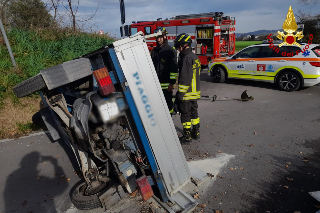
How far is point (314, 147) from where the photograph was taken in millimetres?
4281

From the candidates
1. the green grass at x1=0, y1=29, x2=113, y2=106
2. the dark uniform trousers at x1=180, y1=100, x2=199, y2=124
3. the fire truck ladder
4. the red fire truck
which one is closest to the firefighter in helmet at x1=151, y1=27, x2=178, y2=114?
the dark uniform trousers at x1=180, y1=100, x2=199, y2=124

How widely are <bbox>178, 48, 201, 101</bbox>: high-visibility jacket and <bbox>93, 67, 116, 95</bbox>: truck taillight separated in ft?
6.14

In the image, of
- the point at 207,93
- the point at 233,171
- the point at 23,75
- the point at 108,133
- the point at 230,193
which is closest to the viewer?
the point at 108,133

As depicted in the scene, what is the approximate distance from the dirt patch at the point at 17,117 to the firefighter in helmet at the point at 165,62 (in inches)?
144

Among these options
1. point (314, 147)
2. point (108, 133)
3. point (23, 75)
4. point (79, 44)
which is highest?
point (79, 44)

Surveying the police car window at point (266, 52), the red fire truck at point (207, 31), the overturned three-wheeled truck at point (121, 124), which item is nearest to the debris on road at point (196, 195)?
the overturned three-wheeled truck at point (121, 124)

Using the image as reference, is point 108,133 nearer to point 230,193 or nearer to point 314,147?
point 230,193

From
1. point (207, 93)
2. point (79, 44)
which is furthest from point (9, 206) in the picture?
point (79, 44)

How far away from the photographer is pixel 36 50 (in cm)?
876

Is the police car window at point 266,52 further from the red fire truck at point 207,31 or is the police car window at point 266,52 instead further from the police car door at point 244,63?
the red fire truck at point 207,31

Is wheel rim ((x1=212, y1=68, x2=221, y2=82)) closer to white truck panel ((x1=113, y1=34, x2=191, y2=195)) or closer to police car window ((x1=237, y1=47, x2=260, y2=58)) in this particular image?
police car window ((x1=237, y1=47, x2=260, y2=58))

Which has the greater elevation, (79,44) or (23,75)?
(79,44)

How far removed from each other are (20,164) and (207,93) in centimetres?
655

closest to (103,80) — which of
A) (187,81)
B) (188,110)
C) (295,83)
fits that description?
(187,81)
